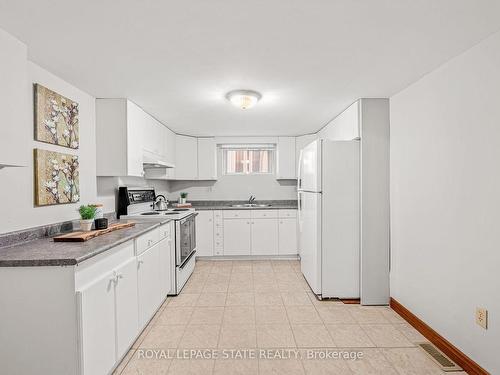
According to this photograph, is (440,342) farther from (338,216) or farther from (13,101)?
(13,101)

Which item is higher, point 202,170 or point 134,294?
point 202,170

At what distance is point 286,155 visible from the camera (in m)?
5.26

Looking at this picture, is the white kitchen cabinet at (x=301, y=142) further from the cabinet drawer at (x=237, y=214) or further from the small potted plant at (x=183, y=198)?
the small potted plant at (x=183, y=198)

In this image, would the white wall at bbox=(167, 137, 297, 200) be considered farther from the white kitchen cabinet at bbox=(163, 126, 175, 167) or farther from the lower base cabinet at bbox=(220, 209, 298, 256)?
the white kitchen cabinet at bbox=(163, 126, 175, 167)

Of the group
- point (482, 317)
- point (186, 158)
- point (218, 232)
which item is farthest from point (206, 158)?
point (482, 317)

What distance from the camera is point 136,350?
2.24 meters

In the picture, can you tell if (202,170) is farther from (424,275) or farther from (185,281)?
(424,275)

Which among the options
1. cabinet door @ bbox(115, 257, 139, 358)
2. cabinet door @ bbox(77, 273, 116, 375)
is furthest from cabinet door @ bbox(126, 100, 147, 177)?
cabinet door @ bbox(77, 273, 116, 375)

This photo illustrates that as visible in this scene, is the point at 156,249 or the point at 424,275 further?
the point at 156,249

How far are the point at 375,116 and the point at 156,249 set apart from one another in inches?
105

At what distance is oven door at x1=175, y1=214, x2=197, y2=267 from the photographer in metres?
3.43

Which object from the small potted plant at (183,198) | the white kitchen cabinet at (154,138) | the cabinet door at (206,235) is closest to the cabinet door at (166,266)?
the white kitchen cabinet at (154,138)

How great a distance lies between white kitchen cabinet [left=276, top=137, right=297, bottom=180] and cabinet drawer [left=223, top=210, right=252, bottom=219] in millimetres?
1021

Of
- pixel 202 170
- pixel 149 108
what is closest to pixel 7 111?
pixel 149 108
